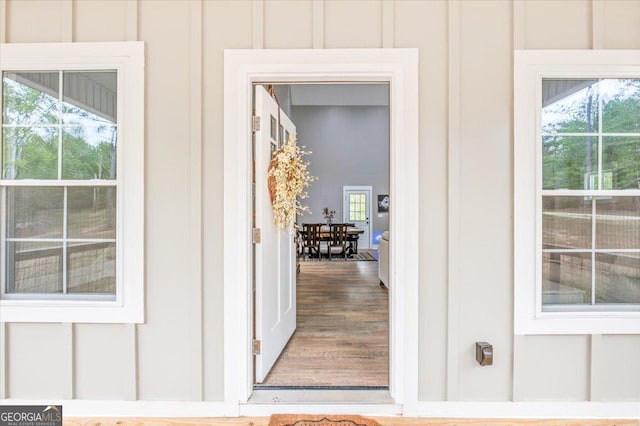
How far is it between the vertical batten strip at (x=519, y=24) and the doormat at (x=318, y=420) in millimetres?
2509

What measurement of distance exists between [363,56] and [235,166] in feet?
3.46

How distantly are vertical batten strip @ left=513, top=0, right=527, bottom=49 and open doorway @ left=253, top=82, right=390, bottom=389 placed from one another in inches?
33.5

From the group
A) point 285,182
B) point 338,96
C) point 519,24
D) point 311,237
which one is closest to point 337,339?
point 285,182

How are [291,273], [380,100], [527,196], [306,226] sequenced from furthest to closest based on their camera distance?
[380,100] < [306,226] < [291,273] < [527,196]

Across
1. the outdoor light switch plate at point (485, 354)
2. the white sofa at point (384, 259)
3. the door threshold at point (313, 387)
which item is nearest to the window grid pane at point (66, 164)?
the door threshold at point (313, 387)

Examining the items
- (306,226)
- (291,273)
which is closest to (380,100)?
(306,226)

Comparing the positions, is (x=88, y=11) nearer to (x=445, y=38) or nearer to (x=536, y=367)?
(x=445, y=38)

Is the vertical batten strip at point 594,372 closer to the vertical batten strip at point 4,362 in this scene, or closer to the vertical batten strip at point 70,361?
the vertical batten strip at point 70,361

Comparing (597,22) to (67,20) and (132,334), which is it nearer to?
(67,20)

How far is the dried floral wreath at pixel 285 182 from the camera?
99.3 inches

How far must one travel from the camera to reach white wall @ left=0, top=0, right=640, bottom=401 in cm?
205

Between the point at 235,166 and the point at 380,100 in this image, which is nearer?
the point at 235,166

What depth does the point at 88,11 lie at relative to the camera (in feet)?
6.83

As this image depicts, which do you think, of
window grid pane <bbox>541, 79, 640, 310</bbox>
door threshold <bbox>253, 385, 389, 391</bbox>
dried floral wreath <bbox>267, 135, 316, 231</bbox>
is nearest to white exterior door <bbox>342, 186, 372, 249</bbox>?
dried floral wreath <bbox>267, 135, 316, 231</bbox>
